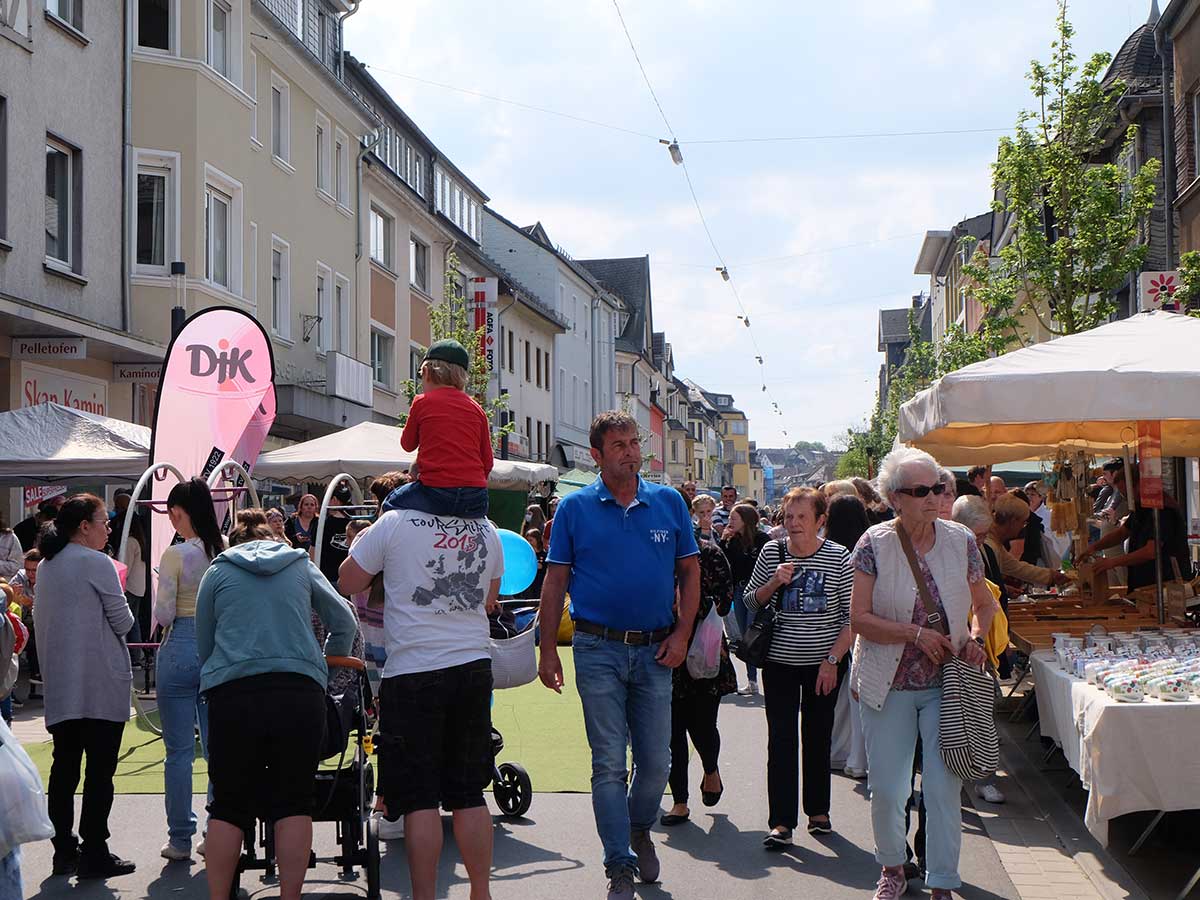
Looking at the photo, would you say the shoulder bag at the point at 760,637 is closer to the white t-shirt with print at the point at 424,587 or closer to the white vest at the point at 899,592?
the white vest at the point at 899,592

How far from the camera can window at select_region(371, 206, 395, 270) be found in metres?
33.5

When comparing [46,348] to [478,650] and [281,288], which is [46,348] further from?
[478,650]

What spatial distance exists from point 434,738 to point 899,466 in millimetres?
2196

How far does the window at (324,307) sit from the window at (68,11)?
9.76 meters

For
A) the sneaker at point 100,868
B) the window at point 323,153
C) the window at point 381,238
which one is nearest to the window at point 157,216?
the window at point 323,153

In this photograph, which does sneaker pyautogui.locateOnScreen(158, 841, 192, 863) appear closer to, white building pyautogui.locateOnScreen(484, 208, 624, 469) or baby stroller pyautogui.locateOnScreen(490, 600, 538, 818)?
baby stroller pyautogui.locateOnScreen(490, 600, 538, 818)

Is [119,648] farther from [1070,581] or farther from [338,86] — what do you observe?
[338,86]

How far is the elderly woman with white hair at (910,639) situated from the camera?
19.1 feet

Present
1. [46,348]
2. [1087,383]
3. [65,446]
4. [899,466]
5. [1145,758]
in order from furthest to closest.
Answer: [46,348] → [65,446] → [1087,383] → [1145,758] → [899,466]

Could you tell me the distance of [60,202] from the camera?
61.9 feet

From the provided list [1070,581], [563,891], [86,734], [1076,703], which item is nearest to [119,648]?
[86,734]

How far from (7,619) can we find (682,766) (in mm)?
3814

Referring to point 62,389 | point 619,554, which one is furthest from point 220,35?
point 619,554

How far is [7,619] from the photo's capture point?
226 inches
